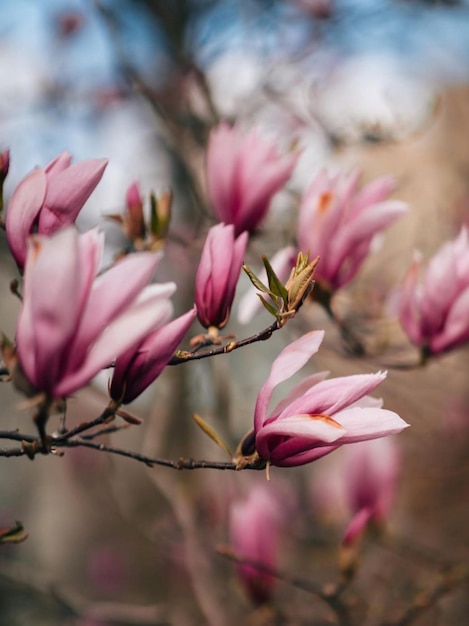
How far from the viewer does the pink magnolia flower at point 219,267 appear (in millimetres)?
Result: 713

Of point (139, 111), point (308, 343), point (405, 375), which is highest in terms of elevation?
point (308, 343)

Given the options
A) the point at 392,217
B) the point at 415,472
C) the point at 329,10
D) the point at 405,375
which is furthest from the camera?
the point at 405,375

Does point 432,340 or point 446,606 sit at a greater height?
point 432,340

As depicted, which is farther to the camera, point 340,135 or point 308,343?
point 340,135

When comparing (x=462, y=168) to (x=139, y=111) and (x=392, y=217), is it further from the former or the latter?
(x=392, y=217)

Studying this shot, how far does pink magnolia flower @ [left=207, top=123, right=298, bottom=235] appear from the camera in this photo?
1.08m

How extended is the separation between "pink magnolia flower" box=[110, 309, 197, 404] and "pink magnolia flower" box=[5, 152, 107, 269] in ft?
0.62

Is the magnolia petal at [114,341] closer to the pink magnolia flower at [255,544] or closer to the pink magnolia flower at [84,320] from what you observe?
the pink magnolia flower at [84,320]

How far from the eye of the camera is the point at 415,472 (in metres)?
4.24

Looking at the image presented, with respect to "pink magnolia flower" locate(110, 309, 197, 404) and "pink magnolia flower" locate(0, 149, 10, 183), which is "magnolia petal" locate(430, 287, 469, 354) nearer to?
"pink magnolia flower" locate(110, 309, 197, 404)

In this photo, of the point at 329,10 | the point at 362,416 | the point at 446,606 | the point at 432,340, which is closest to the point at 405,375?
the point at 446,606

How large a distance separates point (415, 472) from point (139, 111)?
2.89m

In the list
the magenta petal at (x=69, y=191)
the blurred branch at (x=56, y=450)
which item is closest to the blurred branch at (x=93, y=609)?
the blurred branch at (x=56, y=450)

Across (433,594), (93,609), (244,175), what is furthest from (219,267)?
(93,609)
